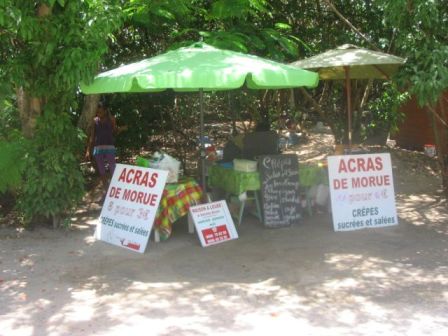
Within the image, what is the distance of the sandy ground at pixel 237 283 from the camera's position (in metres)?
4.45

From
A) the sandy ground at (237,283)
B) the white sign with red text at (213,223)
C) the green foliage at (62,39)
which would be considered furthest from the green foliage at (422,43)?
the green foliage at (62,39)

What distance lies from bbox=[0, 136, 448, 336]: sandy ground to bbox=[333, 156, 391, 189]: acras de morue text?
611 mm

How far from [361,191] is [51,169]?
156 inches

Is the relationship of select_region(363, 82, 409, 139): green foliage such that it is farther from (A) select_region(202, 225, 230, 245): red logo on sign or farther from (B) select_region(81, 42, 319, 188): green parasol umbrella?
(A) select_region(202, 225, 230, 245): red logo on sign

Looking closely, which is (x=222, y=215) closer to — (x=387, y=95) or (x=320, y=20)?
(x=320, y=20)

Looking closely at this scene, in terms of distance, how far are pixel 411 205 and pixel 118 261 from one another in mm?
4967

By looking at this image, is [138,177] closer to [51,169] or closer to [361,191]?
[51,169]

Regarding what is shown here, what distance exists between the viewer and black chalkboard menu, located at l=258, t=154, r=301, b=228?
7.32 m

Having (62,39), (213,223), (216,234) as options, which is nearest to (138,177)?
(213,223)

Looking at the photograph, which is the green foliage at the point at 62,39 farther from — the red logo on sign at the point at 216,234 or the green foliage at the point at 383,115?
the green foliage at the point at 383,115

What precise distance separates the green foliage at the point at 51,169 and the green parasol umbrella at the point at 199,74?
0.89m

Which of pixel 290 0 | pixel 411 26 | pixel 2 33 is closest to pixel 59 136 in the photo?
pixel 2 33

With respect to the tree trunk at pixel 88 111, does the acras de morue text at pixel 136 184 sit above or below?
below

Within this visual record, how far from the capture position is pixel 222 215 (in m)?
6.92
